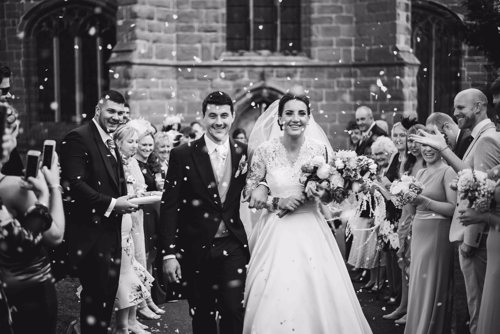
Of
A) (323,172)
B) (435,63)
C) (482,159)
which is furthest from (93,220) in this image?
(435,63)

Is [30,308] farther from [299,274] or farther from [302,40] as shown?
[302,40]

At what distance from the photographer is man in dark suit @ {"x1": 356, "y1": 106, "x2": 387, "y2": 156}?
10539 mm

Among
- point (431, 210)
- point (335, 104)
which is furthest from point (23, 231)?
point (335, 104)

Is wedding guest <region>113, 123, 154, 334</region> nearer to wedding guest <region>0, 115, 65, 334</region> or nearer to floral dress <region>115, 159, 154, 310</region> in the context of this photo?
floral dress <region>115, 159, 154, 310</region>

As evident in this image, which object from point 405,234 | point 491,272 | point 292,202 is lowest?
point 405,234

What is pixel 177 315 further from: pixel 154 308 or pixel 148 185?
pixel 148 185

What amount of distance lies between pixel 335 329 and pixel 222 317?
92cm

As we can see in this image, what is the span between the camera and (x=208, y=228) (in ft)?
18.7

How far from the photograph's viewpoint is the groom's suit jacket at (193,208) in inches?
224

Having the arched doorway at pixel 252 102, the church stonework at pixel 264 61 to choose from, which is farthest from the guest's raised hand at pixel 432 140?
the arched doorway at pixel 252 102

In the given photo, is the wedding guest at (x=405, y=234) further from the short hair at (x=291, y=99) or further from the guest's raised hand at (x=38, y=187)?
the guest's raised hand at (x=38, y=187)

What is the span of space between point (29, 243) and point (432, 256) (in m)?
3.81

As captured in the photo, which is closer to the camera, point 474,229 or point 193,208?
point 193,208

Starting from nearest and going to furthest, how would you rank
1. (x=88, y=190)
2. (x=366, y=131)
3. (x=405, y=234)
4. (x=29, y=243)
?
(x=29, y=243), (x=88, y=190), (x=405, y=234), (x=366, y=131)
